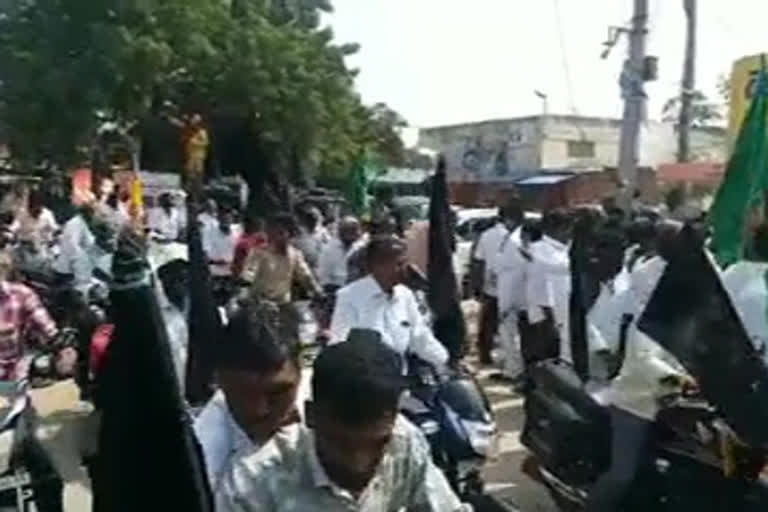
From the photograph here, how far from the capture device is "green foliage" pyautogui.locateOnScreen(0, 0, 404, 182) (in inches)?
1183

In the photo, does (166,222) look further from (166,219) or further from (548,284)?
(548,284)

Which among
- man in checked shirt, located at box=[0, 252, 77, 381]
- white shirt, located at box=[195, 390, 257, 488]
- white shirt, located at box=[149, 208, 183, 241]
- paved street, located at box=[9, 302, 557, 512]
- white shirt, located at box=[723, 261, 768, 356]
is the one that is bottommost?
paved street, located at box=[9, 302, 557, 512]

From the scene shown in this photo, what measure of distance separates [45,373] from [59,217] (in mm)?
16739

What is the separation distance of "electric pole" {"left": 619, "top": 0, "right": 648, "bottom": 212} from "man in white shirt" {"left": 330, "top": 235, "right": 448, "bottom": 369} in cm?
1124

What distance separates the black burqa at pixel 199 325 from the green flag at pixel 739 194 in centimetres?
301

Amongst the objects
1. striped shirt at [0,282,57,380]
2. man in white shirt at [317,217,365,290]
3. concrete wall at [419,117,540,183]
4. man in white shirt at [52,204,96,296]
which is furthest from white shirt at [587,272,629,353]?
concrete wall at [419,117,540,183]

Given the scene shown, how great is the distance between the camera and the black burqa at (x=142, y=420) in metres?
2.24

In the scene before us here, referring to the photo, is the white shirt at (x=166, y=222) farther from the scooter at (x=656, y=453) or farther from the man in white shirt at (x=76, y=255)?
the scooter at (x=656, y=453)

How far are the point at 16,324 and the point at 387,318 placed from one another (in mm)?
1976

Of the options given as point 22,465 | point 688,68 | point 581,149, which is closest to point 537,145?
point 581,149

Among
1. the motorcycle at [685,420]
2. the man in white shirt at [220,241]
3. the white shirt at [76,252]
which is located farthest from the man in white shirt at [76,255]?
the motorcycle at [685,420]

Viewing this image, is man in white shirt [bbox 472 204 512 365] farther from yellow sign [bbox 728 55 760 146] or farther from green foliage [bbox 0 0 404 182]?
green foliage [bbox 0 0 404 182]

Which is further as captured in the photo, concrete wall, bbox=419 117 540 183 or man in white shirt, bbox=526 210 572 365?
concrete wall, bbox=419 117 540 183

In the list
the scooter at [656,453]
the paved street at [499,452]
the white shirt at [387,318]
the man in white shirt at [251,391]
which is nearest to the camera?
the man in white shirt at [251,391]
